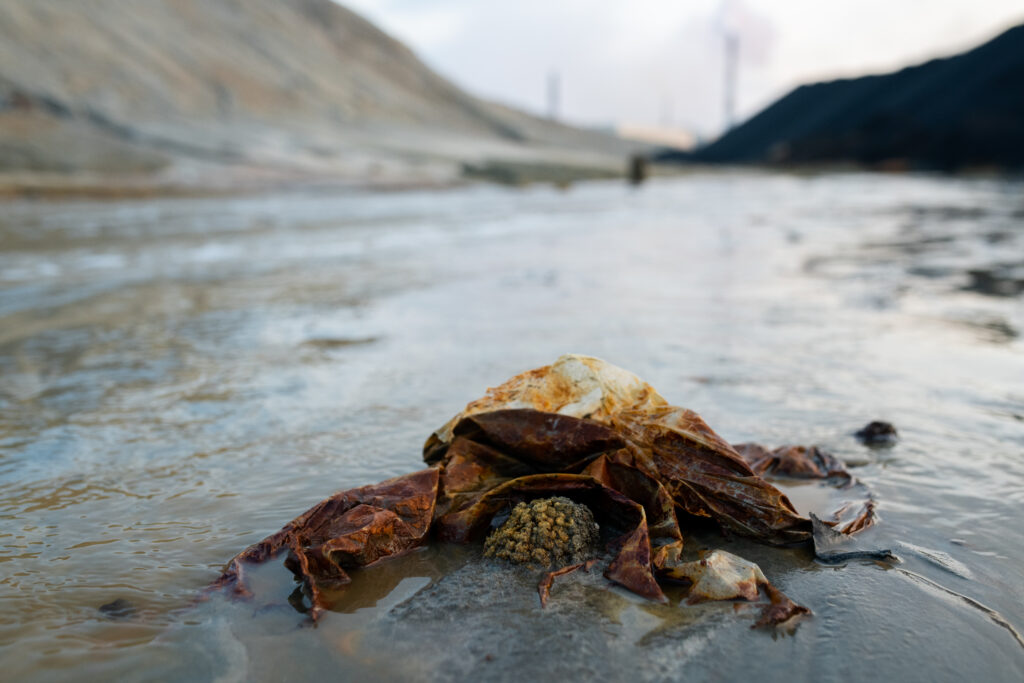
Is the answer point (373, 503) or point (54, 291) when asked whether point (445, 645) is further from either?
point (54, 291)

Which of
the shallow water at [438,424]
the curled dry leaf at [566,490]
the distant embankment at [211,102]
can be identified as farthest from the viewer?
the distant embankment at [211,102]

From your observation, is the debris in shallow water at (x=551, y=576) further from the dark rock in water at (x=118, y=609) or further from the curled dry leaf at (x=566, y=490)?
the dark rock in water at (x=118, y=609)

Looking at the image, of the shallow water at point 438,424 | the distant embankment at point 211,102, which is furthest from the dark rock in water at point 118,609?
the distant embankment at point 211,102

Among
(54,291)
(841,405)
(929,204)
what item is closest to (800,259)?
Answer: (841,405)

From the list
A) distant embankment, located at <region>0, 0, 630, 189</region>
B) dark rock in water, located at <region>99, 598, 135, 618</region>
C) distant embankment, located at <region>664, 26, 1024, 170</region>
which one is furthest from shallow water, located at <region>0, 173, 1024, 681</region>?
distant embankment, located at <region>664, 26, 1024, 170</region>

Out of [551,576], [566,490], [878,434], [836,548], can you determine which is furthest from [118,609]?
[878,434]

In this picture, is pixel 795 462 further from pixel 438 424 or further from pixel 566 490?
pixel 438 424

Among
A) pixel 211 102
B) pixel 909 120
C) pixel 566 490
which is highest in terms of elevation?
pixel 211 102
